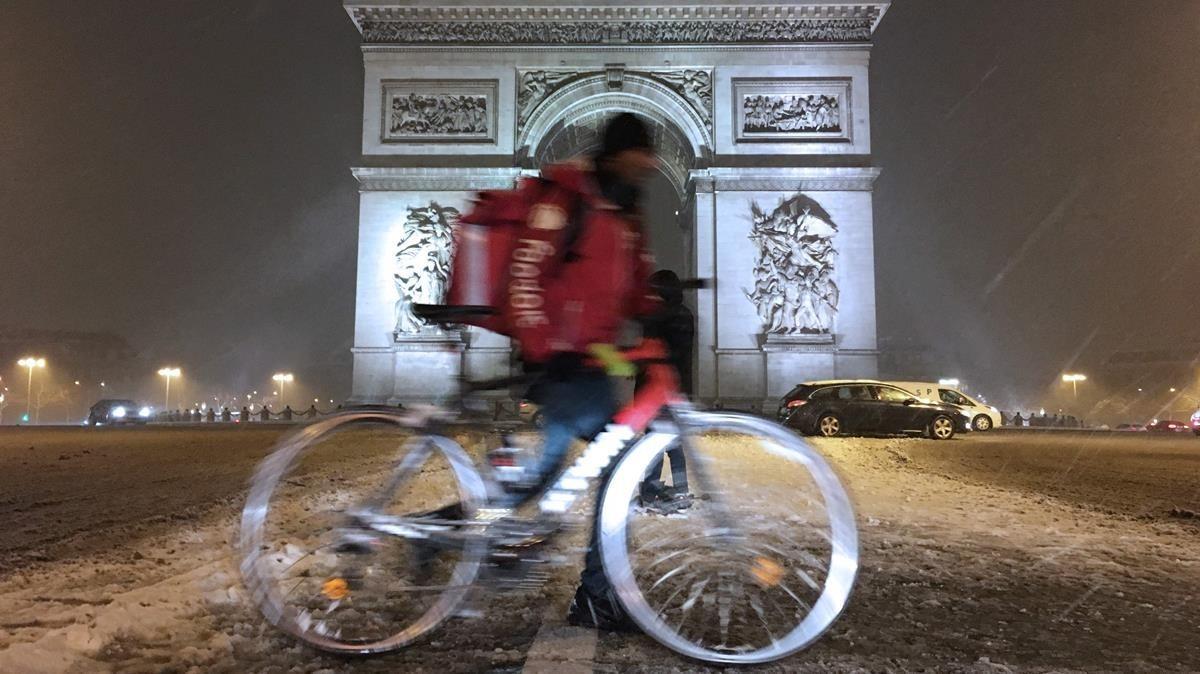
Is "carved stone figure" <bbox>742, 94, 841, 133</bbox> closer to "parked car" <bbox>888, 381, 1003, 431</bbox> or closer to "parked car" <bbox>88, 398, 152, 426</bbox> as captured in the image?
"parked car" <bbox>888, 381, 1003, 431</bbox>

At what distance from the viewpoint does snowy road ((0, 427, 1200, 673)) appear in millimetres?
2416

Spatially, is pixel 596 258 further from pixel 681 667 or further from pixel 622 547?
pixel 681 667

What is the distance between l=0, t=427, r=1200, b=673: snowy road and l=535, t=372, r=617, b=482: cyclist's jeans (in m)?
0.66

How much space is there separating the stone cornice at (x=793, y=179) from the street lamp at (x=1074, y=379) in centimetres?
4099

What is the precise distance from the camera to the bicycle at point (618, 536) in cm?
237

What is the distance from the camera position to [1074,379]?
5069 centimetres

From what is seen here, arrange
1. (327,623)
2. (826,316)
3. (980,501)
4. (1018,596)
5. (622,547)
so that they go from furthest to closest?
(826,316), (980,501), (1018,596), (327,623), (622,547)

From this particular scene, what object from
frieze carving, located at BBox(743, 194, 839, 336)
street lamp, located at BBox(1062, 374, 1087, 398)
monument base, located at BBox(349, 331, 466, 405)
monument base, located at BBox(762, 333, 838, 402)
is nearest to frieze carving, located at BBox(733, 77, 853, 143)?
frieze carving, located at BBox(743, 194, 839, 336)

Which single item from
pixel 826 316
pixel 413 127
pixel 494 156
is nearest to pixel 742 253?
pixel 826 316

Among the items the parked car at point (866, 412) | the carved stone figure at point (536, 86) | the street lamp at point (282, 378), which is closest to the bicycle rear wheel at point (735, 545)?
the parked car at point (866, 412)

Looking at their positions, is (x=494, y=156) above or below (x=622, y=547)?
above

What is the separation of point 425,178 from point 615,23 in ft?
21.4

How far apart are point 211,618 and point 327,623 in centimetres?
56

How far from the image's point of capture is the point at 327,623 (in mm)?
2588
